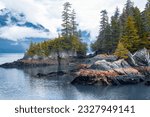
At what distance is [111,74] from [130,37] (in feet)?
67.2

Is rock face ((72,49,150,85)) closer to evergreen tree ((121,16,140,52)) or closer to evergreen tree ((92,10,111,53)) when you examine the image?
evergreen tree ((121,16,140,52))

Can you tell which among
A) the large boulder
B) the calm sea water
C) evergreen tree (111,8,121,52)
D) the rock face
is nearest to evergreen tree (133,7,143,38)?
the large boulder

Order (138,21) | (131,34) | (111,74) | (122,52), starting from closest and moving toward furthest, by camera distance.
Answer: (111,74)
(122,52)
(131,34)
(138,21)

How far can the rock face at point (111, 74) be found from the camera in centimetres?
7031

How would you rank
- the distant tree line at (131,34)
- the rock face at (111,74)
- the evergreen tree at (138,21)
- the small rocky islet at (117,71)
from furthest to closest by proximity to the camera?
the evergreen tree at (138,21) → the distant tree line at (131,34) → the small rocky islet at (117,71) → the rock face at (111,74)

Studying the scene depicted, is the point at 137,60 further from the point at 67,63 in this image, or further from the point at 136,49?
the point at 67,63

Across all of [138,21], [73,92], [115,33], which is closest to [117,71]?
[73,92]

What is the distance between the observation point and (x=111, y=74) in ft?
233

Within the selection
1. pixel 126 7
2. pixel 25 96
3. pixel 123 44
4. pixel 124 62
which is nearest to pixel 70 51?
pixel 126 7

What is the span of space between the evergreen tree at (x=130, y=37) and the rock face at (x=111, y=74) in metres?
9.32

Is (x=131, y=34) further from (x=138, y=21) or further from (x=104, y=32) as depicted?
(x=104, y=32)

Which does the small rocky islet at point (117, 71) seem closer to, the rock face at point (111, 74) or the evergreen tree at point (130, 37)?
the rock face at point (111, 74)

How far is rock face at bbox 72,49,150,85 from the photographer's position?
231ft

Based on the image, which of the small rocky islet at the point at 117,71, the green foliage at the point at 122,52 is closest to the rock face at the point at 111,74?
the small rocky islet at the point at 117,71
